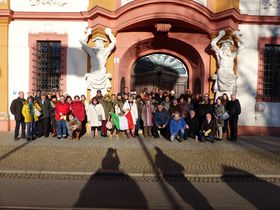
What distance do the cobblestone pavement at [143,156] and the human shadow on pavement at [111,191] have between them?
0.14m

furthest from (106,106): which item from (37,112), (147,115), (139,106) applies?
(37,112)

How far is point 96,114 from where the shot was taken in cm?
1215

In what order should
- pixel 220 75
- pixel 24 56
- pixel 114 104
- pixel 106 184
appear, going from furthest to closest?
pixel 24 56 < pixel 220 75 < pixel 114 104 < pixel 106 184

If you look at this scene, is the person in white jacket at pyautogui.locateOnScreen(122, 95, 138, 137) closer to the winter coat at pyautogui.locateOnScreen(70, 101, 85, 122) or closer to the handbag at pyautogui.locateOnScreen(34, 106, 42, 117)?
the winter coat at pyautogui.locateOnScreen(70, 101, 85, 122)

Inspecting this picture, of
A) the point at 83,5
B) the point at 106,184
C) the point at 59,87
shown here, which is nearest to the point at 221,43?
the point at 83,5

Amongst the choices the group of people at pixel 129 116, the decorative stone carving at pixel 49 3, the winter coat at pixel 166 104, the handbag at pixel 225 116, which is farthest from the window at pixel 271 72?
the decorative stone carving at pixel 49 3

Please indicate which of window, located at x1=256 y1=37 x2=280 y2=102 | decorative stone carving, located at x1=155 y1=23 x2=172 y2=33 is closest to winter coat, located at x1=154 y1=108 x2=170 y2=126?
decorative stone carving, located at x1=155 y1=23 x2=172 y2=33

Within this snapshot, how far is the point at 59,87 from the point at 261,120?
8.13m

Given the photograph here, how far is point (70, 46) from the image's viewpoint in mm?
14102

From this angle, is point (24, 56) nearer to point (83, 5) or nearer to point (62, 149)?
point (83, 5)

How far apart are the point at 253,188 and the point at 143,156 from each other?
10.9ft

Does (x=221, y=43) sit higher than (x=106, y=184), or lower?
higher

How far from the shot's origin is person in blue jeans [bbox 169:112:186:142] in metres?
11.9

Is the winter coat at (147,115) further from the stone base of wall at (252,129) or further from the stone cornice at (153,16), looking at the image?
the stone base of wall at (252,129)
